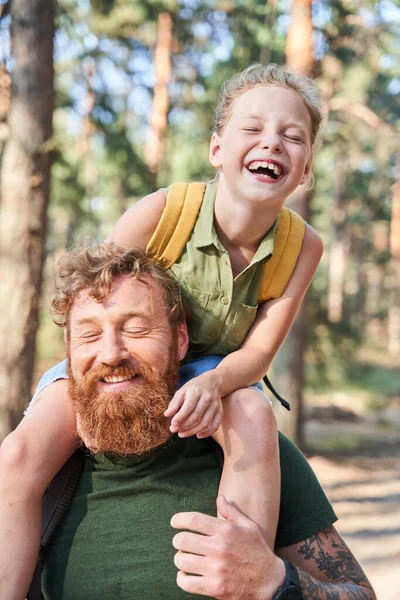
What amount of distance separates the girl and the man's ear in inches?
2.7

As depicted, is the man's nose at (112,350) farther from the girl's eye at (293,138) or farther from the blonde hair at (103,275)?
the girl's eye at (293,138)

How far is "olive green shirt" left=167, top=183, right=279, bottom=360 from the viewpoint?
8.14ft

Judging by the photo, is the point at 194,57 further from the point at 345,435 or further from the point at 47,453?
the point at 47,453

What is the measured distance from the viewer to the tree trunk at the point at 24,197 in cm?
636

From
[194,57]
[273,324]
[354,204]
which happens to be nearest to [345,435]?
[194,57]

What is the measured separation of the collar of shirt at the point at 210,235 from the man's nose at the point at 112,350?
1.58 ft

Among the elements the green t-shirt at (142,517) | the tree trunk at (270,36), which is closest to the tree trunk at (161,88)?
the tree trunk at (270,36)

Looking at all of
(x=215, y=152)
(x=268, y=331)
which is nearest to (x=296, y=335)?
(x=215, y=152)

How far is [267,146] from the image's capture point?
2.39 metres

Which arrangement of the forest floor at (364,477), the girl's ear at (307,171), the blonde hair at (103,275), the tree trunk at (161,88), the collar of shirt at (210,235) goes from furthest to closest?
the tree trunk at (161,88), the forest floor at (364,477), the girl's ear at (307,171), the collar of shirt at (210,235), the blonde hair at (103,275)

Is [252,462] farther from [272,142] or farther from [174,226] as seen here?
[272,142]

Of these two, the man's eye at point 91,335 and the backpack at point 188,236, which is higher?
the backpack at point 188,236

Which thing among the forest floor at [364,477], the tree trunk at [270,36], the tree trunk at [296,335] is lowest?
the forest floor at [364,477]

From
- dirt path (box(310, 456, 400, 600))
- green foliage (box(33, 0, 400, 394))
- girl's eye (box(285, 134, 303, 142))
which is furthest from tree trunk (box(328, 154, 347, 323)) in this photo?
girl's eye (box(285, 134, 303, 142))
